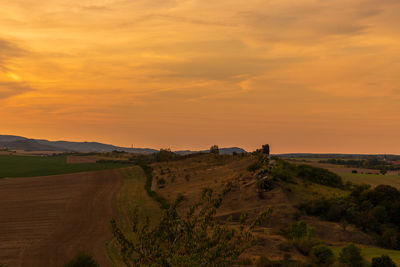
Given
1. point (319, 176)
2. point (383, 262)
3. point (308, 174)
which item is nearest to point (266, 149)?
point (308, 174)

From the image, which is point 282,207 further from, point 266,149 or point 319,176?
point 266,149

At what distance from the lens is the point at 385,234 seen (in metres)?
31.3

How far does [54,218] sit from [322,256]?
29916 millimetres

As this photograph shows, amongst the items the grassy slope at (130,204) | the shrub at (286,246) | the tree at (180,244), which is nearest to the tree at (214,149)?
the grassy slope at (130,204)

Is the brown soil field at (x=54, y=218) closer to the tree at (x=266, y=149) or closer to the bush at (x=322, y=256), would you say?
the bush at (x=322, y=256)

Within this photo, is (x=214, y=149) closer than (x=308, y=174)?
No

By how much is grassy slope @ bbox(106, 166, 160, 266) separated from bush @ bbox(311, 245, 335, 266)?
1231cm

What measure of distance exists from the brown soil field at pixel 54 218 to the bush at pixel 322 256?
14107 millimetres

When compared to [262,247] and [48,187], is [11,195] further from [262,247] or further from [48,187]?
[262,247]

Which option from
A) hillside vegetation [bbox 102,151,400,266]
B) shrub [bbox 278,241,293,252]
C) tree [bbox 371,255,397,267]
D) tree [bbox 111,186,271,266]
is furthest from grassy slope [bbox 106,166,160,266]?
tree [bbox 371,255,397,267]

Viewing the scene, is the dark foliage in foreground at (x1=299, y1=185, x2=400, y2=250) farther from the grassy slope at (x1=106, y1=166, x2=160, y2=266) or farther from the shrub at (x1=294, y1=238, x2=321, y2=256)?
the grassy slope at (x1=106, y1=166, x2=160, y2=266)

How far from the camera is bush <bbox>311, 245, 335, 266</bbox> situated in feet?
73.7

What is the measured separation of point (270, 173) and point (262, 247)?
21069 mm

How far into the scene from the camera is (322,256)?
75.7 feet
